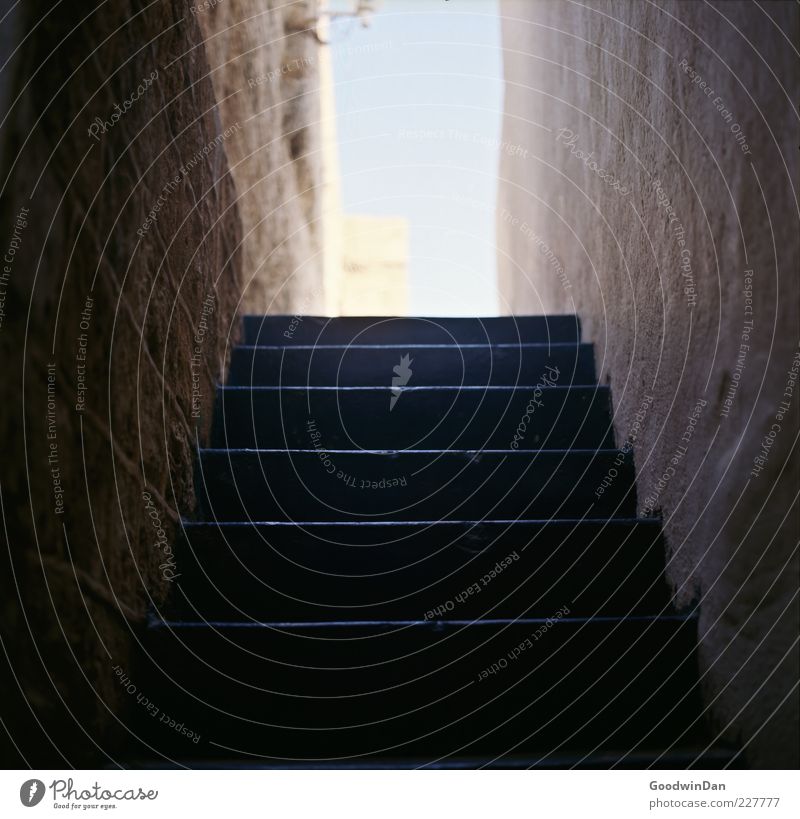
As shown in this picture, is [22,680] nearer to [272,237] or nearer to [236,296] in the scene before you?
[236,296]

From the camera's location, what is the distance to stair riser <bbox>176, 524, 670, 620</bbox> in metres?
1.12

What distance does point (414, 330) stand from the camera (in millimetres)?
1913

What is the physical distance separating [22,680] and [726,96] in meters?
0.94

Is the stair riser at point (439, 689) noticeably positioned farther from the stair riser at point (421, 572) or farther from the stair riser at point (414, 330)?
the stair riser at point (414, 330)

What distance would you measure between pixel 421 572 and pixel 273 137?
6.95 ft

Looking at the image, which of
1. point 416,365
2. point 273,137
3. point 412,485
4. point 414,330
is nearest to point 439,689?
point 412,485

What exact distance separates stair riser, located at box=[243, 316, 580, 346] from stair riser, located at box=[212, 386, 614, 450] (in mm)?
323

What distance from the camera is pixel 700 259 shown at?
3.53 ft

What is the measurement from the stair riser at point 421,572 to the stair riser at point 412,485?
0.44 ft

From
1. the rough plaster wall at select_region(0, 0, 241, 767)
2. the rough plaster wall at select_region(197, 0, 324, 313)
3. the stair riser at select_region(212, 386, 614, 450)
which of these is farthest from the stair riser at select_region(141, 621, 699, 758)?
the rough plaster wall at select_region(197, 0, 324, 313)

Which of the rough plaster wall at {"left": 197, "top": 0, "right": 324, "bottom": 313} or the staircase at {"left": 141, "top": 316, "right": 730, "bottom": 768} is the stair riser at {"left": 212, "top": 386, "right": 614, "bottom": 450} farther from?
the rough plaster wall at {"left": 197, "top": 0, "right": 324, "bottom": 313}

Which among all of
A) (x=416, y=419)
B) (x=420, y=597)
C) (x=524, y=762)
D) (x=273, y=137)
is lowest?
(x=524, y=762)

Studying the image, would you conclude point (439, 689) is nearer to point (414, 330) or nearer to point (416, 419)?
point (416, 419)

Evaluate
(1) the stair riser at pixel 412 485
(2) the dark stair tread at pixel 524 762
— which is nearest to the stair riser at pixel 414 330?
(1) the stair riser at pixel 412 485
